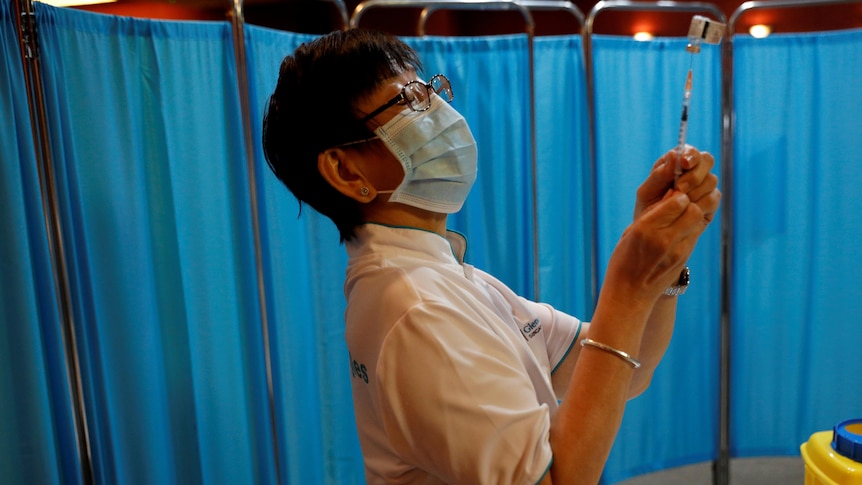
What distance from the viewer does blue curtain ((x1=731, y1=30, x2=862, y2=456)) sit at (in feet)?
8.68

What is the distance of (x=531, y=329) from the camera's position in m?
1.10

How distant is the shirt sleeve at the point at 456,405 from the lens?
756mm

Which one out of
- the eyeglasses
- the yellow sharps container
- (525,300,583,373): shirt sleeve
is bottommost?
the yellow sharps container

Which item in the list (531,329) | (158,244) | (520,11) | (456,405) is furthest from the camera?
(520,11)

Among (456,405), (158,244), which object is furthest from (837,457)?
(158,244)

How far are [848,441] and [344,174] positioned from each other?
40.9 inches

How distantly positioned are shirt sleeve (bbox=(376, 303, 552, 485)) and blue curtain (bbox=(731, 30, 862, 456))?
2.28m

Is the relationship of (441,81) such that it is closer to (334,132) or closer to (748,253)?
(334,132)

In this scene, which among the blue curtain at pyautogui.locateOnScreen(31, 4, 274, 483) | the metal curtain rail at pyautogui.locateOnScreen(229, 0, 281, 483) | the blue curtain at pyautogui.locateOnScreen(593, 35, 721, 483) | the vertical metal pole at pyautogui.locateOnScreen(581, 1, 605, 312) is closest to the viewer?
the blue curtain at pyautogui.locateOnScreen(31, 4, 274, 483)

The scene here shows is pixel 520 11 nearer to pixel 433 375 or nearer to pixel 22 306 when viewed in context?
pixel 22 306

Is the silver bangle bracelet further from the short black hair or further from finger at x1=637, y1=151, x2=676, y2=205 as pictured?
the short black hair

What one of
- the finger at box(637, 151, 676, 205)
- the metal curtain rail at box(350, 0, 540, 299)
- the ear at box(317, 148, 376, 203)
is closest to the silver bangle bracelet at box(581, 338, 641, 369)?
the finger at box(637, 151, 676, 205)

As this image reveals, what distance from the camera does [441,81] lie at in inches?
41.6

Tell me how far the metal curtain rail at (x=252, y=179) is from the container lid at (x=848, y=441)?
1473mm
